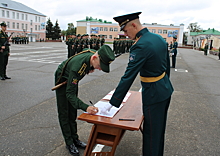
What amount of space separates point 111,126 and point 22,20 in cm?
7863

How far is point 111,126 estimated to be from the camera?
2.29 meters

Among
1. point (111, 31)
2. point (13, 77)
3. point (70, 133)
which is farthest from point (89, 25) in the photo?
point (70, 133)

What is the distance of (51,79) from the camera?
8.24m

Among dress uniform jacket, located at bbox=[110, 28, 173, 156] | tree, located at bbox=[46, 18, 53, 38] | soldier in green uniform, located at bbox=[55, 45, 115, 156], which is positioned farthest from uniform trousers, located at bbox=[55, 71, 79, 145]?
tree, located at bbox=[46, 18, 53, 38]

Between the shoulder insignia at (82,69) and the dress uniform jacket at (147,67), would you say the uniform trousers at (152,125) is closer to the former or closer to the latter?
the dress uniform jacket at (147,67)

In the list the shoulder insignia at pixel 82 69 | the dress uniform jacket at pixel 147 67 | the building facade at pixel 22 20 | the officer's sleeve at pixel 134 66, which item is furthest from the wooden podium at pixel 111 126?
the building facade at pixel 22 20

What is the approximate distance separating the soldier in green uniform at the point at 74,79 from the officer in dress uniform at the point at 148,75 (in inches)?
10.6

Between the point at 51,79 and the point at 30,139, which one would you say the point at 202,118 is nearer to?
the point at 30,139

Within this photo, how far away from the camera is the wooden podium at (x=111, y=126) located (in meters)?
2.26

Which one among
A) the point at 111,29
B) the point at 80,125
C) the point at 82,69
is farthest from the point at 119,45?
the point at 111,29

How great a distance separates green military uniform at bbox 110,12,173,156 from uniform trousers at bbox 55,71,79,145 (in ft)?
3.14

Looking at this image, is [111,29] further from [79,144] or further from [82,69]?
[82,69]

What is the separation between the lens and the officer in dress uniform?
2.15 meters

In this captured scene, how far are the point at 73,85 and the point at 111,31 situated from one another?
90.5 metres
